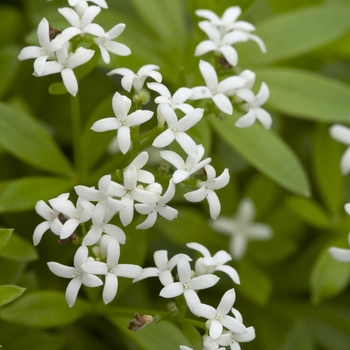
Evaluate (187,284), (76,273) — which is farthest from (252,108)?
(76,273)

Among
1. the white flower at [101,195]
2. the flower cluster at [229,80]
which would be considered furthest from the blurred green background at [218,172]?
the white flower at [101,195]

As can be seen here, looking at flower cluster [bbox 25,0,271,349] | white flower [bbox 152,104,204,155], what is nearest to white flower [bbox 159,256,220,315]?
flower cluster [bbox 25,0,271,349]

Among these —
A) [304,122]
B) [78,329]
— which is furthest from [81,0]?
[304,122]

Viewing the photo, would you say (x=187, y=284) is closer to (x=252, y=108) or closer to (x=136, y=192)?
(x=136, y=192)

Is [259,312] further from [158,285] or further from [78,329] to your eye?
[78,329]

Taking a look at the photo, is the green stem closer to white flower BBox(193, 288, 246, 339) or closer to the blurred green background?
the blurred green background

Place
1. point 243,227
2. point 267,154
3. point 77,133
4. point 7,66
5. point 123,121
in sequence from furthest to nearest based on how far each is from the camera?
point 243,227 < point 7,66 < point 267,154 < point 77,133 < point 123,121

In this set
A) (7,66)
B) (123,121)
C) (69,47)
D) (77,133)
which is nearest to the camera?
(123,121)
